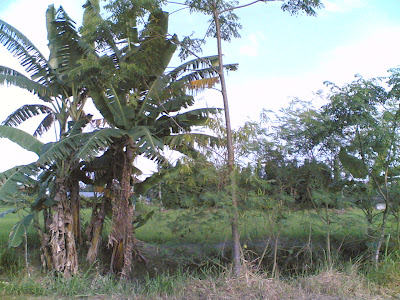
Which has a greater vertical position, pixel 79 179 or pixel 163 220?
pixel 79 179

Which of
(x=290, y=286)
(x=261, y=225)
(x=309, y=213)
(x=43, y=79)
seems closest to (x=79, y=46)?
(x=43, y=79)

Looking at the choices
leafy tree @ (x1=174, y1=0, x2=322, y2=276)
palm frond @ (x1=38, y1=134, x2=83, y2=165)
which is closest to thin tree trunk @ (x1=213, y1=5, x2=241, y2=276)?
leafy tree @ (x1=174, y1=0, x2=322, y2=276)

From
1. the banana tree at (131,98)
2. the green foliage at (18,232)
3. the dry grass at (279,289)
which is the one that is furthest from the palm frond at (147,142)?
the green foliage at (18,232)

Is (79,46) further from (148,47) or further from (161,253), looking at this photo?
(161,253)

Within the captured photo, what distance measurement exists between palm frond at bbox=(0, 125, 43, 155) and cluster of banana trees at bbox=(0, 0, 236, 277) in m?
0.02

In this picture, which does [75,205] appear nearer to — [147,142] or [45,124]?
[45,124]

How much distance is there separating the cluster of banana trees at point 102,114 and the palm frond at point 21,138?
2 cm

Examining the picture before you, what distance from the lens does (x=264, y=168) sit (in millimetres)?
9062

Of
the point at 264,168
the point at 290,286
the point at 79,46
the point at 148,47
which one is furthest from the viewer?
the point at 79,46

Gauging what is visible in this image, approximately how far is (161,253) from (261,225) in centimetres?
354

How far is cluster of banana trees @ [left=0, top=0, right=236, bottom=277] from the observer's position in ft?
31.4

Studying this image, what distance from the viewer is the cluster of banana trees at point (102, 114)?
9586 mm

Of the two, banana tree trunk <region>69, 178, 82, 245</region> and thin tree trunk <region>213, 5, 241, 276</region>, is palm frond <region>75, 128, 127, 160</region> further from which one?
thin tree trunk <region>213, 5, 241, 276</region>

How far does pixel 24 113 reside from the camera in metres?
12.0
